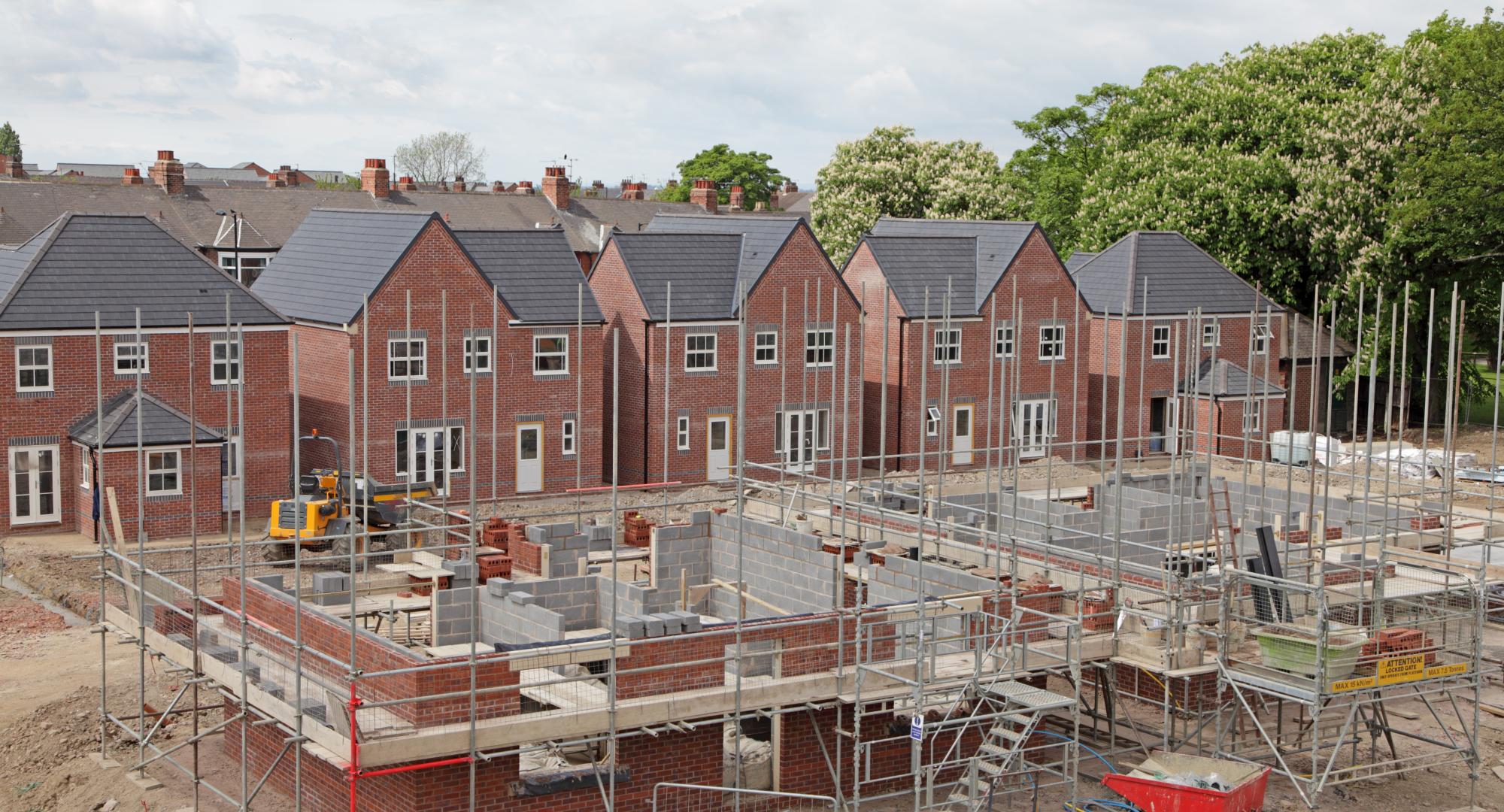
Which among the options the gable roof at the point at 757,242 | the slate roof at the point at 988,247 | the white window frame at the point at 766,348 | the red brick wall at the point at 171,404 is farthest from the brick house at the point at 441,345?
the slate roof at the point at 988,247

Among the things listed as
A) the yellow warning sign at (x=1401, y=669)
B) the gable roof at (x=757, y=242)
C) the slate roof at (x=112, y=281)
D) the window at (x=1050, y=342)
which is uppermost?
the gable roof at (x=757, y=242)

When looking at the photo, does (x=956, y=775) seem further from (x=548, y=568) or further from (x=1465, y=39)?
(x=1465, y=39)

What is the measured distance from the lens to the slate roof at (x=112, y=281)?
33.3 metres

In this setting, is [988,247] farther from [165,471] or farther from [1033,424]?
[165,471]

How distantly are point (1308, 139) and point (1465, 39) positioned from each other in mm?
5247

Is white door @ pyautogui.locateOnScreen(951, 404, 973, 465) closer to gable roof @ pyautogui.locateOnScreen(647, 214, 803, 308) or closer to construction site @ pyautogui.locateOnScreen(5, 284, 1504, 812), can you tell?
gable roof @ pyautogui.locateOnScreen(647, 214, 803, 308)

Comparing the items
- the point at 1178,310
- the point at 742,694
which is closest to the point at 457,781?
the point at 742,694

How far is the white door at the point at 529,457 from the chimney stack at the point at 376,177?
32598 millimetres

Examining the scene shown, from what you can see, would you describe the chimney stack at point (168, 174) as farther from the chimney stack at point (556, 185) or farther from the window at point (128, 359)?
the window at point (128, 359)

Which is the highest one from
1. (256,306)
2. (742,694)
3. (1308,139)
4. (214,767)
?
(1308,139)

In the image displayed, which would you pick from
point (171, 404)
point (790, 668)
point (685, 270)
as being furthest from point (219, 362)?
point (790, 668)

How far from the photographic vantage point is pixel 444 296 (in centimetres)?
3481

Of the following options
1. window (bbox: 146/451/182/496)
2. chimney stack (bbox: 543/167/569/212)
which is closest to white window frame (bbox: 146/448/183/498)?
window (bbox: 146/451/182/496)

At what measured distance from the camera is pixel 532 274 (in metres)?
39.0
